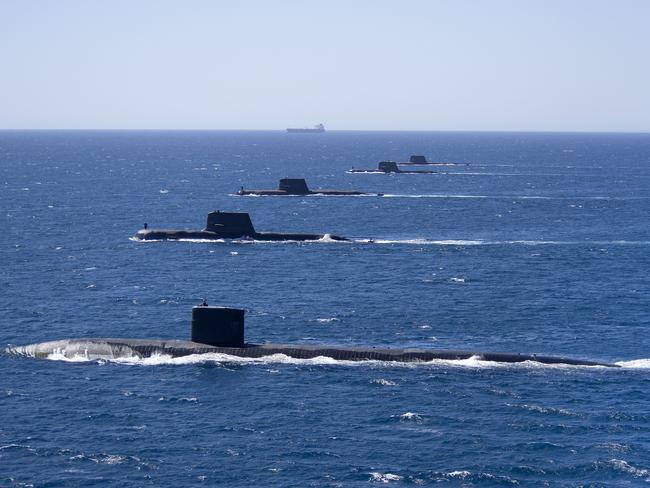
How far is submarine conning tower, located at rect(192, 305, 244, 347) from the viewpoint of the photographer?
2498 inches

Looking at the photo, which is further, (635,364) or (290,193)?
(290,193)

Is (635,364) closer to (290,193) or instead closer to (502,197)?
(502,197)

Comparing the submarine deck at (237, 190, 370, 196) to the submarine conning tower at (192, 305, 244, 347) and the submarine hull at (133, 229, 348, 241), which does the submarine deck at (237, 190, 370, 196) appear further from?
the submarine conning tower at (192, 305, 244, 347)

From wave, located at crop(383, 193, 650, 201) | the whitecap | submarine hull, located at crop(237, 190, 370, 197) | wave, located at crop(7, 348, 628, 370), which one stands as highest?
wave, located at crop(383, 193, 650, 201)

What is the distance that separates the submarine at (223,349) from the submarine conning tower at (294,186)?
12329cm

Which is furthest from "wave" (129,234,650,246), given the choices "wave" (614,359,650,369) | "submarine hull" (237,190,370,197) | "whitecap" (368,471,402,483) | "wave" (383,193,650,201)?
"whitecap" (368,471,402,483)

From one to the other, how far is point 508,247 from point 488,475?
7701 centimetres

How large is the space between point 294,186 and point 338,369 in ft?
421

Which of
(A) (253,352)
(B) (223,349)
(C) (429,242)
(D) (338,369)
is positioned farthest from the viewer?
(C) (429,242)

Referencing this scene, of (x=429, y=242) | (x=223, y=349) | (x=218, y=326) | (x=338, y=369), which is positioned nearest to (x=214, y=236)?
(x=429, y=242)

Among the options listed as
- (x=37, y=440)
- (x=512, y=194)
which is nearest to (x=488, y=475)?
(x=37, y=440)

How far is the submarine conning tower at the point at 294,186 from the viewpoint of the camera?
187 metres

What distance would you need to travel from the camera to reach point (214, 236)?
124875 millimetres

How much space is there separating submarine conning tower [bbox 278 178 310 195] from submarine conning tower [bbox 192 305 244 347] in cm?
12338
